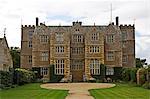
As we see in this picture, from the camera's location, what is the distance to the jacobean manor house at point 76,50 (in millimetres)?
57156

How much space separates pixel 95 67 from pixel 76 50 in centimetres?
487

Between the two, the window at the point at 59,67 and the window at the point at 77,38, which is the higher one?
the window at the point at 77,38

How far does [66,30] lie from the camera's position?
59031mm

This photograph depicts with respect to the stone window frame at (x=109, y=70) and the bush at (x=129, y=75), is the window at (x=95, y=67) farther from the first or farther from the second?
the bush at (x=129, y=75)

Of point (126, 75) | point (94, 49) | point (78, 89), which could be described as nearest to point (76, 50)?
point (94, 49)

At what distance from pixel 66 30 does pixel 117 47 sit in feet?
31.9

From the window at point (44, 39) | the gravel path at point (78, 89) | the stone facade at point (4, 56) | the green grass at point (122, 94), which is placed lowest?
the gravel path at point (78, 89)

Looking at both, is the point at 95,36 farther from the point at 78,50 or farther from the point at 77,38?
the point at 78,50

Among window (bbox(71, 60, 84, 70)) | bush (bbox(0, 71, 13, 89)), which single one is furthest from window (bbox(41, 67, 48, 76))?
bush (bbox(0, 71, 13, 89))

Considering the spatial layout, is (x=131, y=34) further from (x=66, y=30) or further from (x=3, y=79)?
(x=3, y=79)

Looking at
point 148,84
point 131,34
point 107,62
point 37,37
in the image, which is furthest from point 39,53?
point 148,84

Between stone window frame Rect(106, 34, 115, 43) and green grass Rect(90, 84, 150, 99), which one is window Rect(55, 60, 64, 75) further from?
green grass Rect(90, 84, 150, 99)

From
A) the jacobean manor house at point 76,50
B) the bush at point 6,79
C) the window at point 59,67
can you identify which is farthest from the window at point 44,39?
the bush at point 6,79

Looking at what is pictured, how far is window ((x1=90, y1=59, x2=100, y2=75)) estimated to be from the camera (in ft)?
186
